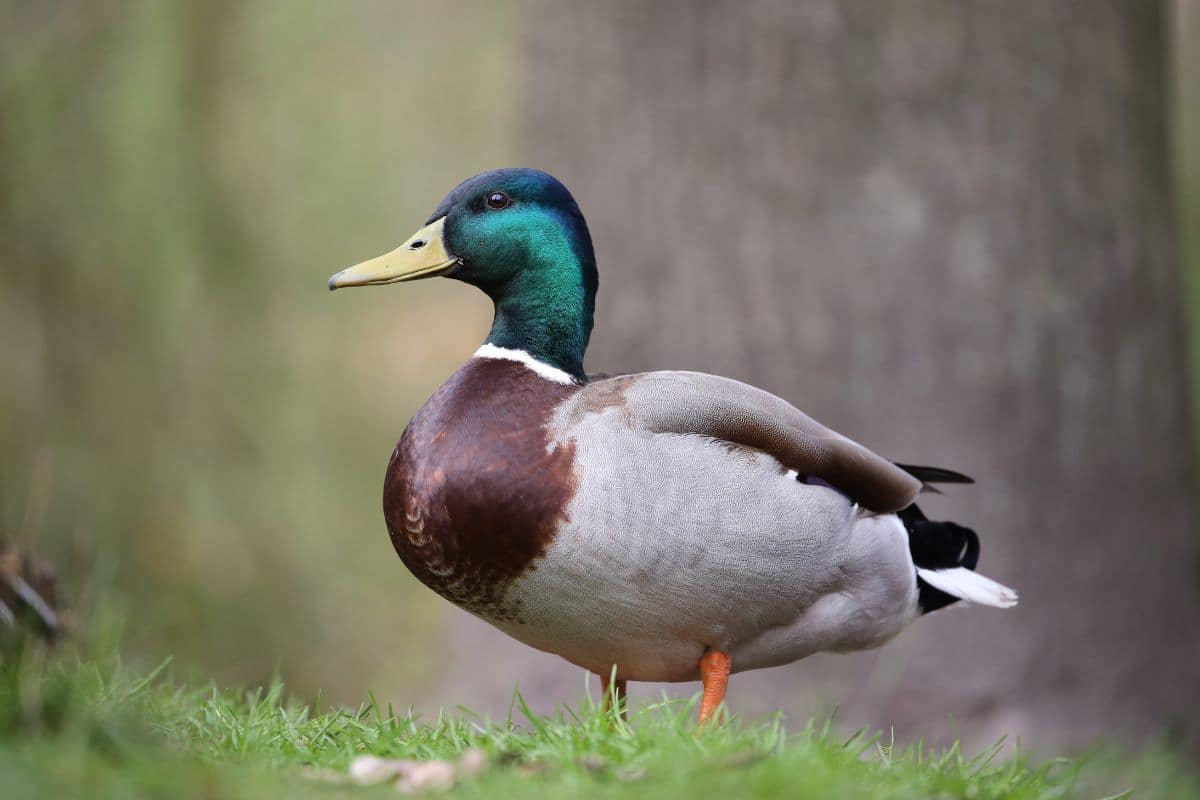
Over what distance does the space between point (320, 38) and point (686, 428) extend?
3.14m

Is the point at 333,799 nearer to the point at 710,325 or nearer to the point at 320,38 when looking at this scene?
the point at 710,325

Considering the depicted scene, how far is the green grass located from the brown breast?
0.89 feet

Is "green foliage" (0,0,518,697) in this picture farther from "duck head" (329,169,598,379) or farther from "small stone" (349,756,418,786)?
"small stone" (349,756,418,786)

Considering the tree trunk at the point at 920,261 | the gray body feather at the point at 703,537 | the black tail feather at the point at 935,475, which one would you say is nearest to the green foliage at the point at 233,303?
the tree trunk at the point at 920,261

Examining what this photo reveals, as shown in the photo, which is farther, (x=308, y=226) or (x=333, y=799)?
(x=308, y=226)

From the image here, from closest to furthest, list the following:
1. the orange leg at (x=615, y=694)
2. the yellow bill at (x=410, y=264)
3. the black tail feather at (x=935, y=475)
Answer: the orange leg at (x=615, y=694) → the yellow bill at (x=410, y=264) → the black tail feather at (x=935, y=475)

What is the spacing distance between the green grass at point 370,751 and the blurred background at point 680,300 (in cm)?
187

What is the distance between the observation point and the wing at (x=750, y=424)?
265cm

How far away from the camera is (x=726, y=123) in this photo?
15.3ft

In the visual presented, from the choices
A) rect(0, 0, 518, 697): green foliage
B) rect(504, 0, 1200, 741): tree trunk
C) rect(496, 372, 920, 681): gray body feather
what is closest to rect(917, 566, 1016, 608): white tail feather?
rect(496, 372, 920, 681): gray body feather

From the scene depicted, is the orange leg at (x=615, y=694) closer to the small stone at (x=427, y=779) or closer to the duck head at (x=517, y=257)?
the small stone at (x=427, y=779)

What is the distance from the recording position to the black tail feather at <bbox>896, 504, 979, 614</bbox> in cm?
306

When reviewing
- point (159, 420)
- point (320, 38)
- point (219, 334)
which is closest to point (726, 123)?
point (320, 38)

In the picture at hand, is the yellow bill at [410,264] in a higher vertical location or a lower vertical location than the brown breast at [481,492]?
higher
